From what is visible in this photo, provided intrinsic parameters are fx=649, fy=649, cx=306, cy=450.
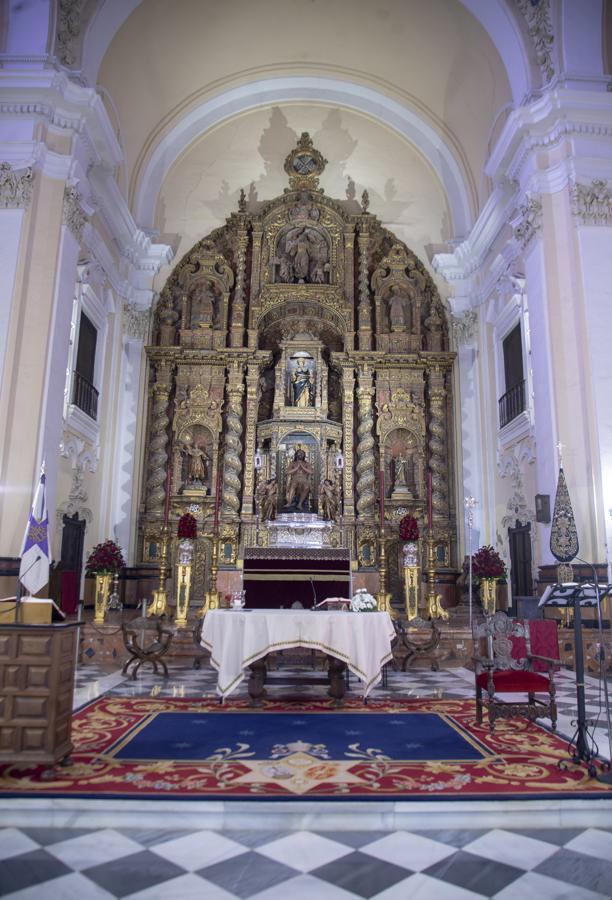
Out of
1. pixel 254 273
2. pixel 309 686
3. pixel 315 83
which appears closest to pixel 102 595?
pixel 309 686

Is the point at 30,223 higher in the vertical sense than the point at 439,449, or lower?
higher

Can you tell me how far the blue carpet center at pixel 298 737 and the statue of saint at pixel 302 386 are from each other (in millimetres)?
9233

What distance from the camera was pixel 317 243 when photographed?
1567 cm

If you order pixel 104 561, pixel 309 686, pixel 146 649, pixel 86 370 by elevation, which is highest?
pixel 86 370

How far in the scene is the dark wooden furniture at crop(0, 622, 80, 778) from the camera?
159 inches

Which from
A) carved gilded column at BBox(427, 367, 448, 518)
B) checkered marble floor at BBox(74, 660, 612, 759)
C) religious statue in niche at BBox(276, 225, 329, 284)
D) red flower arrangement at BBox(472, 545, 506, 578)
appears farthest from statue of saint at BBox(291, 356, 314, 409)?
checkered marble floor at BBox(74, 660, 612, 759)

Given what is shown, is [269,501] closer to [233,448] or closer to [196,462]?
[233,448]

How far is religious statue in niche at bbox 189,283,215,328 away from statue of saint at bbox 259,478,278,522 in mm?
4137

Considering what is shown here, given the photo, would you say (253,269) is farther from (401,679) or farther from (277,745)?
(277,745)

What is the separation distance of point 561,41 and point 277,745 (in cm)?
1114

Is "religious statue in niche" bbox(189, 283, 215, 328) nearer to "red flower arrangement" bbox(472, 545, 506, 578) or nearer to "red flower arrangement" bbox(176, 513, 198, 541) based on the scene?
"red flower arrangement" bbox(176, 513, 198, 541)

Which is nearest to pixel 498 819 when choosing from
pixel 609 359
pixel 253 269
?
pixel 609 359

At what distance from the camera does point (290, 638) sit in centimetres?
608

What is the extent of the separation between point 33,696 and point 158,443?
1046 cm
